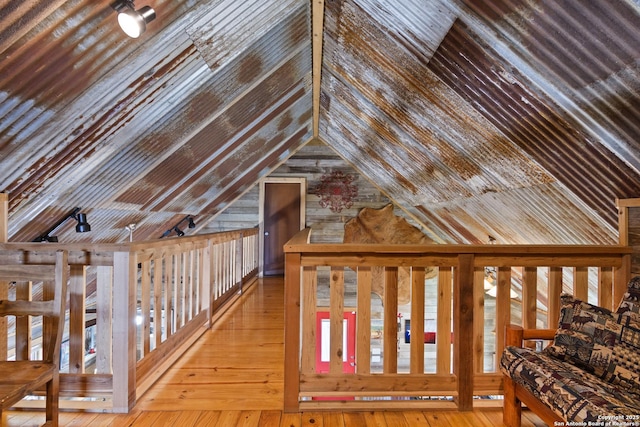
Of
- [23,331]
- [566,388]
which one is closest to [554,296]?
[566,388]

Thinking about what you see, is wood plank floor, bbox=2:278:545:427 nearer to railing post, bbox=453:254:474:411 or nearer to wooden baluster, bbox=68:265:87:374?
railing post, bbox=453:254:474:411

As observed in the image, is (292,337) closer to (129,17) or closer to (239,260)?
(129,17)

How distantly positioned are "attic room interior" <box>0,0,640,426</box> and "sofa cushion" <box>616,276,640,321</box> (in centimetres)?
4

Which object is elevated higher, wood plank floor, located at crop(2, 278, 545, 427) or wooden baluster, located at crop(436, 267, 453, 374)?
wooden baluster, located at crop(436, 267, 453, 374)

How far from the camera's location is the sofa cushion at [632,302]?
183 cm

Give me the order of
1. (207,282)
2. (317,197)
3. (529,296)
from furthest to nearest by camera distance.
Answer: (317,197)
(207,282)
(529,296)

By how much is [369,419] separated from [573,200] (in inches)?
82.7

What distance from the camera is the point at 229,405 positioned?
7.29 ft

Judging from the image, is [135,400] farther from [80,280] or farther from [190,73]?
[190,73]

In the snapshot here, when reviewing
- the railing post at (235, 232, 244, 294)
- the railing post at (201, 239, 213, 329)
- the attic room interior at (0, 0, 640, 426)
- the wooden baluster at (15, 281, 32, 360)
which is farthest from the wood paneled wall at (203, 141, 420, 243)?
the wooden baluster at (15, 281, 32, 360)

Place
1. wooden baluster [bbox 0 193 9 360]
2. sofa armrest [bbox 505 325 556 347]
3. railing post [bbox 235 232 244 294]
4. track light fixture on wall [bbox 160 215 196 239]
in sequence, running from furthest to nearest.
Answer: track light fixture on wall [bbox 160 215 196 239], railing post [bbox 235 232 244 294], wooden baluster [bbox 0 193 9 360], sofa armrest [bbox 505 325 556 347]

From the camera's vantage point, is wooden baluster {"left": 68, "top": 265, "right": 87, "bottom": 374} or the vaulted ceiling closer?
the vaulted ceiling

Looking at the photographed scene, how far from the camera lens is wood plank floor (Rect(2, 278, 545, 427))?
6.68ft

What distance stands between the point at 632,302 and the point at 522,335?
524 millimetres
